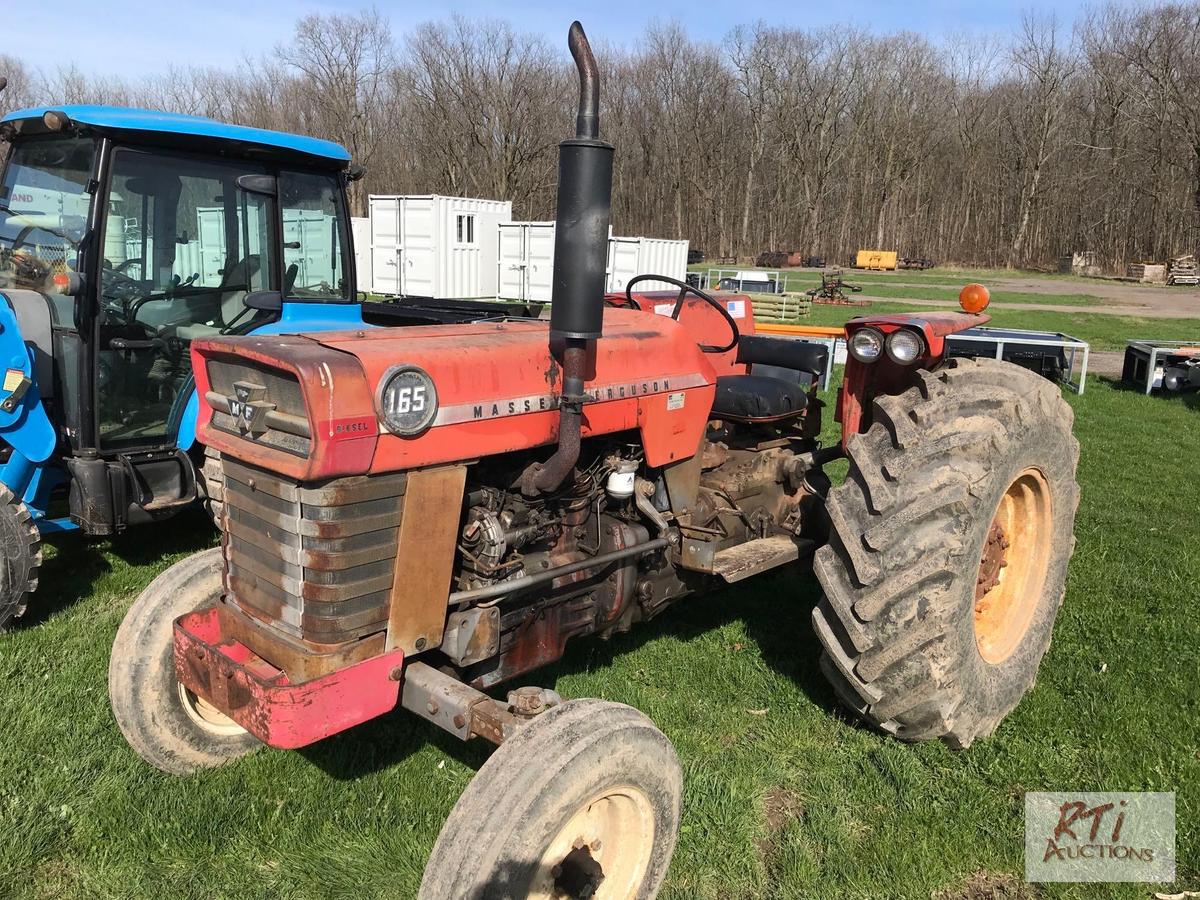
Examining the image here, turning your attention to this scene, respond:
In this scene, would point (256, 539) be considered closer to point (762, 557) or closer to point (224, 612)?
point (224, 612)

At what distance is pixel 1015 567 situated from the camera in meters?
3.55

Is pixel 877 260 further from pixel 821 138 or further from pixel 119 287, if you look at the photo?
pixel 119 287

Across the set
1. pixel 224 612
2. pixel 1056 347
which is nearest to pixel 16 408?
pixel 224 612

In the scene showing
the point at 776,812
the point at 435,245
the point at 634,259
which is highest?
the point at 435,245

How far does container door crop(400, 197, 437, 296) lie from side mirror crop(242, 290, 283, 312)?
13891 millimetres

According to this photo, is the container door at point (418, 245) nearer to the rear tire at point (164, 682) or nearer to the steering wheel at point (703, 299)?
the steering wheel at point (703, 299)

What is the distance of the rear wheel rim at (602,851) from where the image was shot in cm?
218

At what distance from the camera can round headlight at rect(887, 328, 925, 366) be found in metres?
3.33

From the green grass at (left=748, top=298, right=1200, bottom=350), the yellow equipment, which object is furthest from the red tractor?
the yellow equipment

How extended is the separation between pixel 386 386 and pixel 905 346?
2.05 m

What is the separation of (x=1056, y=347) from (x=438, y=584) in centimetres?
960

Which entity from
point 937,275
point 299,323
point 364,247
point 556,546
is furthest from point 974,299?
point 937,275

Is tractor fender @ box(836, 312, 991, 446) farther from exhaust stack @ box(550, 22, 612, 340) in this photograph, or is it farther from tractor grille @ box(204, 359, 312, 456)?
tractor grille @ box(204, 359, 312, 456)

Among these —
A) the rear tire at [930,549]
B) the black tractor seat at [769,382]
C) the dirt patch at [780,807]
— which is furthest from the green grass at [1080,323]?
the dirt patch at [780,807]
